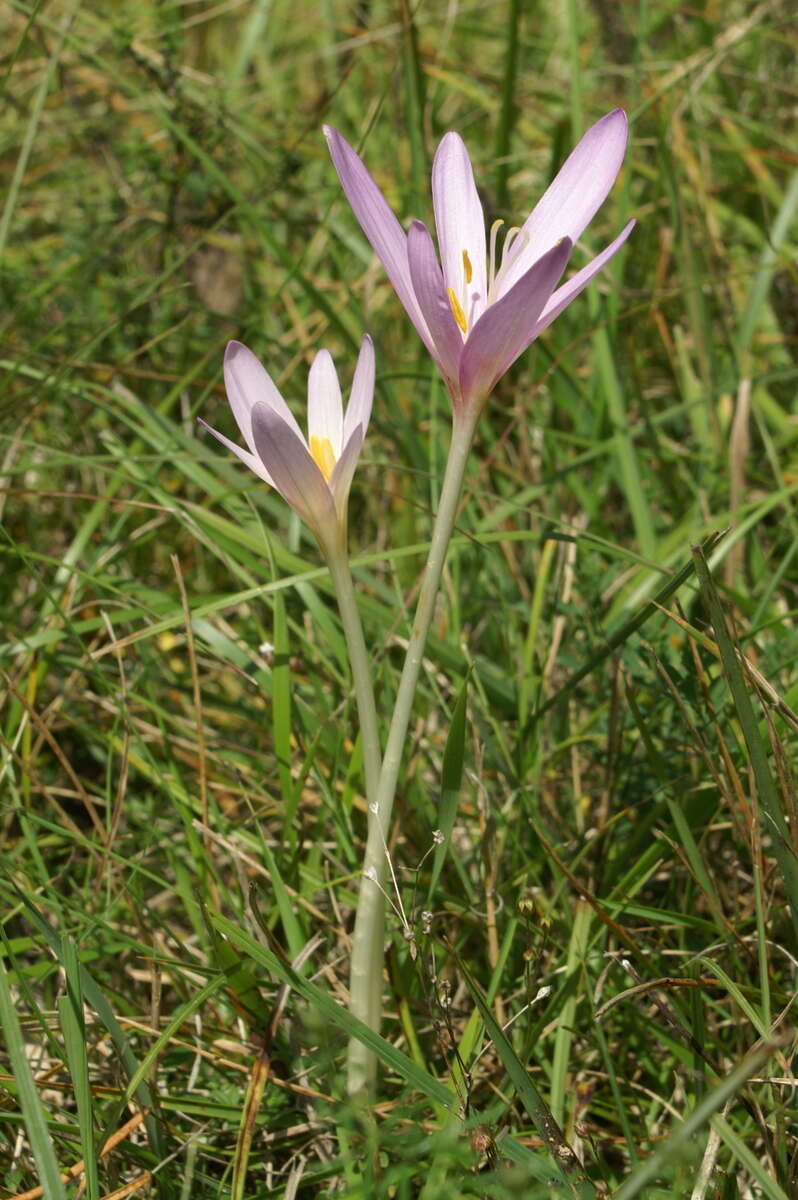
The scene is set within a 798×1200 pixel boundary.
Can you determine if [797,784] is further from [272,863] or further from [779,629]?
[272,863]

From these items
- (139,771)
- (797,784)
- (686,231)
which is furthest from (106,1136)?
(686,231)

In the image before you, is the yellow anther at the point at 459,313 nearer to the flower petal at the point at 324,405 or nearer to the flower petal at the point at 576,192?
the flower petal at the point at 576,192

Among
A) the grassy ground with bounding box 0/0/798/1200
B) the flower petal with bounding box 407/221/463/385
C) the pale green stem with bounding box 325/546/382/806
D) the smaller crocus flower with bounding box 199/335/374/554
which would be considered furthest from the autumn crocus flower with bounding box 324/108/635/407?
the grassy ground with bounding box 0/0/798/1200

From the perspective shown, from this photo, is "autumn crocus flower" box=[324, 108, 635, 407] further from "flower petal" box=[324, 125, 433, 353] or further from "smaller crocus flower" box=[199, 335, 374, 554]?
"smaller crocus flower" box=[199, 335, 374, 554]

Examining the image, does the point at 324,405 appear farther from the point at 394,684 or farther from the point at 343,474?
the point at 394,684

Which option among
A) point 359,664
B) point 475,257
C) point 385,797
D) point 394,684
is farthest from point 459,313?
point 394,684

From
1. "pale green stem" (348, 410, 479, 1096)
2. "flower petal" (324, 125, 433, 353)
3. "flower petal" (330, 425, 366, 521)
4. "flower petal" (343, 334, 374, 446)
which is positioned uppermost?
"flower petal" (324, 125, 433, 353)
